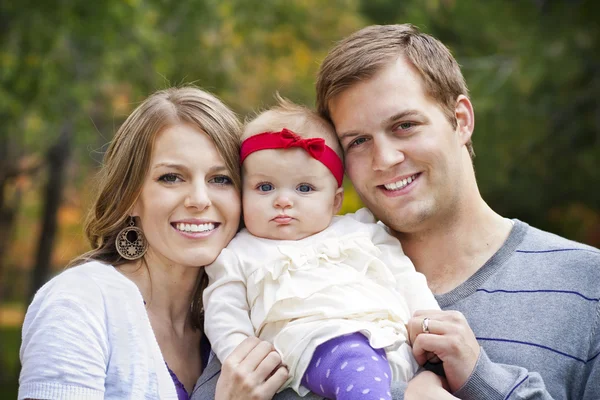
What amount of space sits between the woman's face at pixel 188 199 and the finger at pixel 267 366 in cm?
55

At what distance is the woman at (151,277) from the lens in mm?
3061

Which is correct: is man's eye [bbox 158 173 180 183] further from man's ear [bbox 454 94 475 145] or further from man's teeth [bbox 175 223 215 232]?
man's ear [bbox 454 94 475 145]

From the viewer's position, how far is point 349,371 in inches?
114

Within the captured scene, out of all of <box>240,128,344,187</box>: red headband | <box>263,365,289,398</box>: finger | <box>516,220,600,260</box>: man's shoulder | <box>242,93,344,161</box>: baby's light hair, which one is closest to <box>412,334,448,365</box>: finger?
<box>263,365,289,398</box>: finger

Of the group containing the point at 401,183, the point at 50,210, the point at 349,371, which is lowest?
the point at 50,210

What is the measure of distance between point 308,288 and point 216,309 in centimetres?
41

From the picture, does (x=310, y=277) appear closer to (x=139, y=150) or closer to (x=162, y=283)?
(x=162, y=283)

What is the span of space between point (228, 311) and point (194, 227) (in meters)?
0.41

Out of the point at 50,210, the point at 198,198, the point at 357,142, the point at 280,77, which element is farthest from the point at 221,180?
the point at 280,77

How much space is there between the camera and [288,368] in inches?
123

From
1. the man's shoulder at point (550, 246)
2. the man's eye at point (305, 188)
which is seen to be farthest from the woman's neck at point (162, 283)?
the man's shoulder at point (550, 246)

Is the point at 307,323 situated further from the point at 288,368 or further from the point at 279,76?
the point at 279,76

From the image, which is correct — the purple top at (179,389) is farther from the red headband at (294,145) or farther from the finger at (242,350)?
the red headband at (294,145)

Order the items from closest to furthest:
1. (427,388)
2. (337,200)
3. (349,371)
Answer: (349,371)
(427,388)
(337,200)
